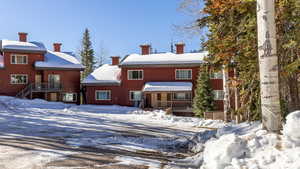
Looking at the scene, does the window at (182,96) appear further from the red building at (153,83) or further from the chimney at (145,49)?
the chimney at (145,49)

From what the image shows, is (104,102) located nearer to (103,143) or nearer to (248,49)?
(103,143)

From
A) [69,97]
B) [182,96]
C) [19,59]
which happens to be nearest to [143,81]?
[182,96]

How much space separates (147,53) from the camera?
113ft

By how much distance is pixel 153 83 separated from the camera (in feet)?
99.7

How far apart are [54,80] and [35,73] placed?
8.02ft

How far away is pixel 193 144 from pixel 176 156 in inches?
54.3

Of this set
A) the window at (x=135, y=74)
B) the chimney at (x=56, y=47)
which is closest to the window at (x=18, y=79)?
the chimney at (x=56, y=47)

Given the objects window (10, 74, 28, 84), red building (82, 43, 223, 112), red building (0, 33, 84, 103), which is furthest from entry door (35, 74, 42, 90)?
red building (82, 43, 223, 112)

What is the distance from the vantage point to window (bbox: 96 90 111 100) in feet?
105

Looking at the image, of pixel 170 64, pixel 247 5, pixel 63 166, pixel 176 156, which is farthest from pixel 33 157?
pixel 170 64

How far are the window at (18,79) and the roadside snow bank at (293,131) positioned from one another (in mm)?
32345

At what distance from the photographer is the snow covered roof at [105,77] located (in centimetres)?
3170

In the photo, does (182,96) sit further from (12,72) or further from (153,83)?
(12,72)

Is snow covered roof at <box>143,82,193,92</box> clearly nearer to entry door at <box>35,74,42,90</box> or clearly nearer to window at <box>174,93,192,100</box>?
window at <box>174,93,192,100</box>
